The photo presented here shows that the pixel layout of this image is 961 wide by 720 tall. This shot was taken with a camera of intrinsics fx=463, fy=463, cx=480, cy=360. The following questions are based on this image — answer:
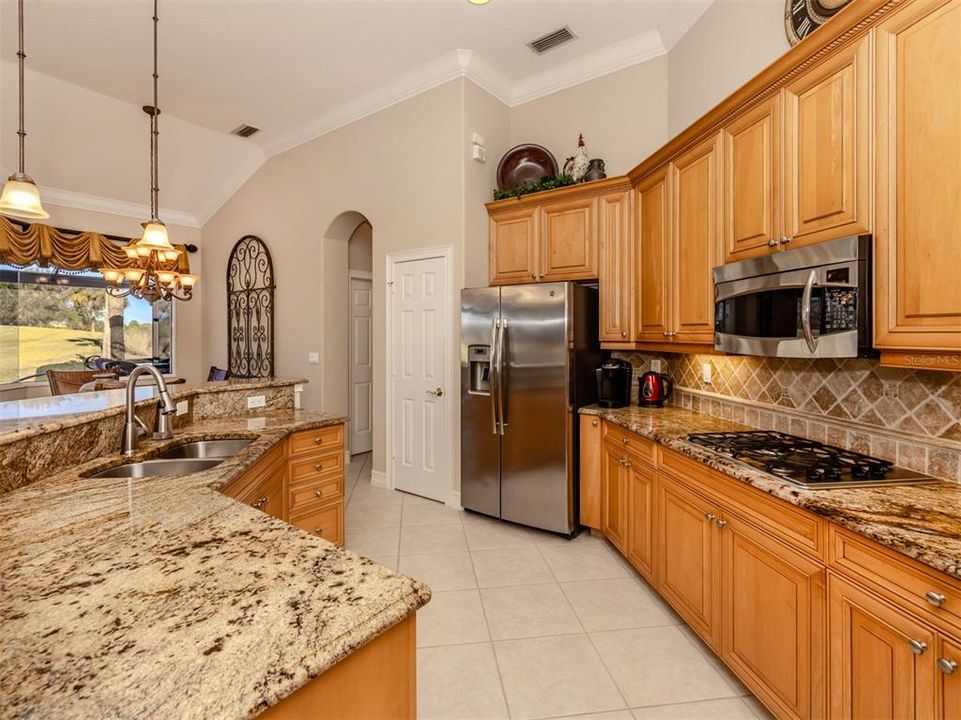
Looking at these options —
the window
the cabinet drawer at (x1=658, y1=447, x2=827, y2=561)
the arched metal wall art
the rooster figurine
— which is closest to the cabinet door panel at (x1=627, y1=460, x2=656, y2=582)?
the cabinet drawer at (x1=658, y1=447, x2=827, y2=561)

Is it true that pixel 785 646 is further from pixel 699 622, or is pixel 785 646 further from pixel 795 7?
pixel 795 7

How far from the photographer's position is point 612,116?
3725 millimetres

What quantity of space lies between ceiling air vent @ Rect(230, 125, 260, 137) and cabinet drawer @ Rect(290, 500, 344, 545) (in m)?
4.32

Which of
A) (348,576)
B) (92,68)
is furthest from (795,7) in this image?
(92,68)

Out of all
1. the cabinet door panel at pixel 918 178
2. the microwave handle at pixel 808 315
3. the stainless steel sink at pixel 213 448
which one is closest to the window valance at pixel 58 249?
the stainless steel sink at pixel 213 448

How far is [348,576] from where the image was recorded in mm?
932

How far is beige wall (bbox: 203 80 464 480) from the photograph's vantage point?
3.83 m

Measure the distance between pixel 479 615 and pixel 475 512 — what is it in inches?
51.4

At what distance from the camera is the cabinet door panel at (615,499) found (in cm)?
277

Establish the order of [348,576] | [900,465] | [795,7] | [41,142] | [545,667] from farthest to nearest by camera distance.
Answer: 1. [41,142]
2. [795,7]
3. [545,667]
4. [900,465]
5. [348,576]

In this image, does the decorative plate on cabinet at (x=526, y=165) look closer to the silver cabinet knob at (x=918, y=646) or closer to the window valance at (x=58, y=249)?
the window valance at (x=58, y=249)

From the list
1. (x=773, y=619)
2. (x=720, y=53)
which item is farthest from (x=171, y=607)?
(x=720, y=53)

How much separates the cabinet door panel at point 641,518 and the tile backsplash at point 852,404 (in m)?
0.64

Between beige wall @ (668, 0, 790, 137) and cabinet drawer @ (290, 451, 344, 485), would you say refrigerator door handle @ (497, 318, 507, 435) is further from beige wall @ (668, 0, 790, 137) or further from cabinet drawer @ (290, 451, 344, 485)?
beige wall @ (668, 0, 790, 137)
